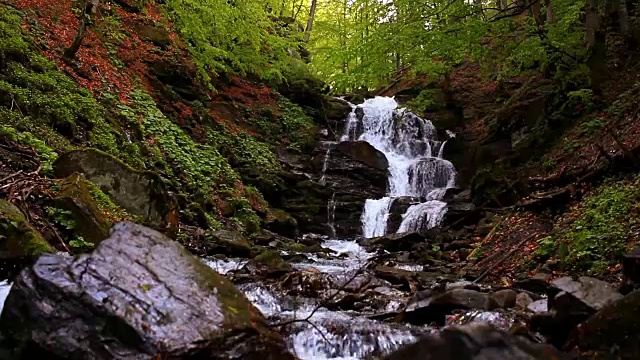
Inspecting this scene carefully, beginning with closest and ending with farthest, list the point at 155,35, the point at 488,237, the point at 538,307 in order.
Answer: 1. the point at 538,307
2. the point at 488,237
3. the point at 155,35

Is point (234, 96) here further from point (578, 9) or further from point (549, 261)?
point (549, 261)

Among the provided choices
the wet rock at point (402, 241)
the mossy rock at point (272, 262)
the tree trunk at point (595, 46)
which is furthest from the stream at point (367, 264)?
the tree trunk at point (595, 46)

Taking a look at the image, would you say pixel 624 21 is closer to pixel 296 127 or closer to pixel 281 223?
pixel 281 223

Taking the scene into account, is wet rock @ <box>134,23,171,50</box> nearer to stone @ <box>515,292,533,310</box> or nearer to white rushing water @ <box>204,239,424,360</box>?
white rushing water @ <box>204,239,424,360</box>

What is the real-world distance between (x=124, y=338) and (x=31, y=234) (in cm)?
259

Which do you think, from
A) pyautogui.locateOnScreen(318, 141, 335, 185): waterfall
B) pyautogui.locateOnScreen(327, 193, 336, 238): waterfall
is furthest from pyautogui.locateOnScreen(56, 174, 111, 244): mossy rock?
pyautogui.locateOnScreen(318, 141, 335, 185): waterfall

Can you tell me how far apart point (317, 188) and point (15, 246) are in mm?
12747

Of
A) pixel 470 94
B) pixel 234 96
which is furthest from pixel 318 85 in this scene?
pixel 470 94

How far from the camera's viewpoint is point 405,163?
63.5 feet

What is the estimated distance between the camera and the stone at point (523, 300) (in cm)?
582

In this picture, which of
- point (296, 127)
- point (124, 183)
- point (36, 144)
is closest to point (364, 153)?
point (296, 127)

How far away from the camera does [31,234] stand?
510 cm

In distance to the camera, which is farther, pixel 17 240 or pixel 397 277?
pixel 397 277

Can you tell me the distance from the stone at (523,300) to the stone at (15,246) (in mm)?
5271
